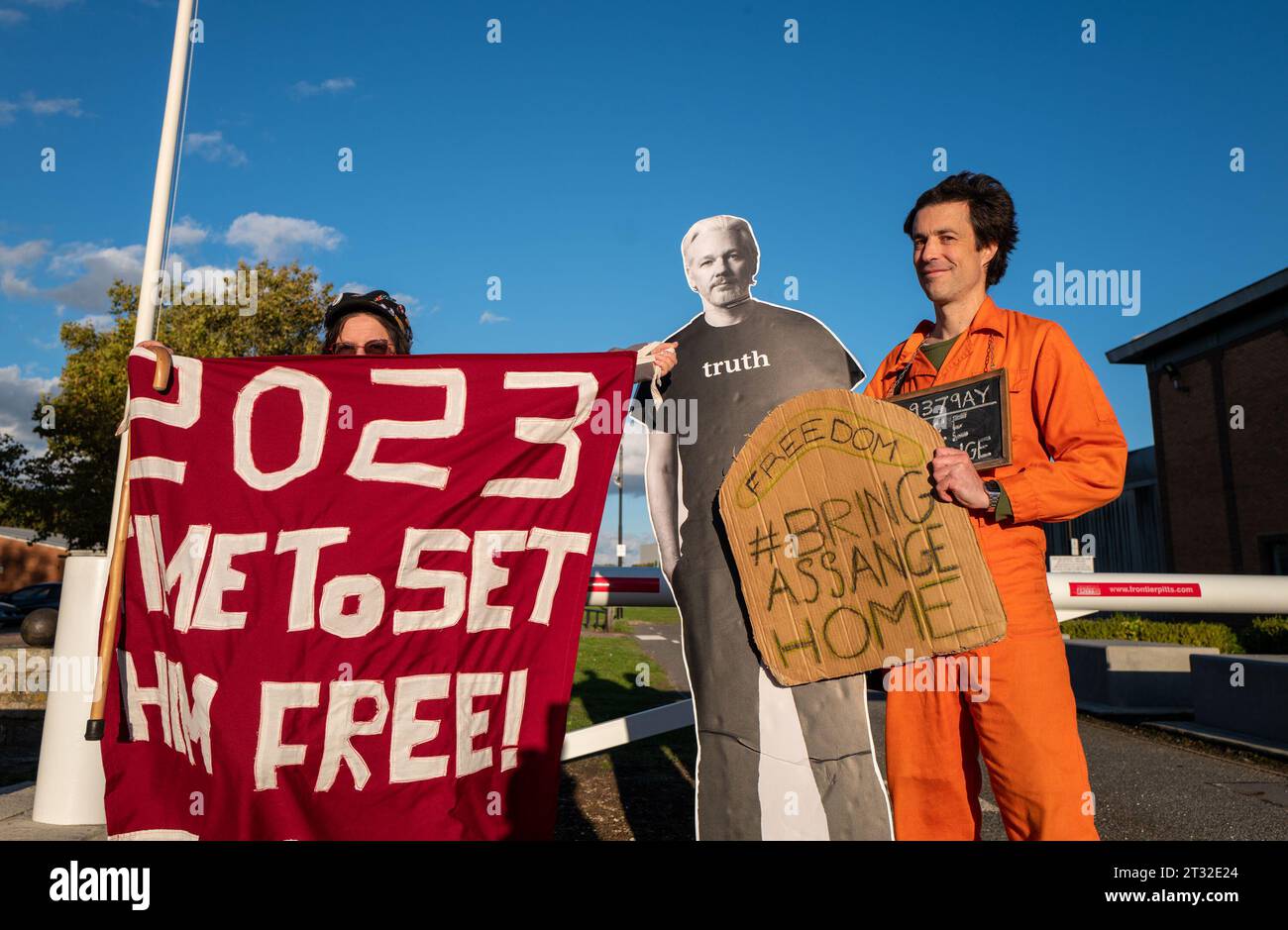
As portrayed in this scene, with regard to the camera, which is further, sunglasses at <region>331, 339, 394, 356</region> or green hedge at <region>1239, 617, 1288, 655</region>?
green hedge at <region>1239, 617, 1288, 655</region>

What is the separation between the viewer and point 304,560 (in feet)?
10.6

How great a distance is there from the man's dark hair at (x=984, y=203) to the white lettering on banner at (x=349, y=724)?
252cm

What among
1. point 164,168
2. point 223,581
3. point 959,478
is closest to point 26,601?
point 164,168

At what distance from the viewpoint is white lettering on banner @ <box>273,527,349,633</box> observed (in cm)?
319

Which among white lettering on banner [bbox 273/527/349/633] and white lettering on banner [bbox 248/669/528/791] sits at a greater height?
white lettering on banner [bbox 273/527/349/633]

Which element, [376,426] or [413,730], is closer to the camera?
[413,730]

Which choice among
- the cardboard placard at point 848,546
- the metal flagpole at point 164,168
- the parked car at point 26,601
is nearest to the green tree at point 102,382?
the parked car at point 26,601

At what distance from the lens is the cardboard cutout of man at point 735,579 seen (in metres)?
2.97

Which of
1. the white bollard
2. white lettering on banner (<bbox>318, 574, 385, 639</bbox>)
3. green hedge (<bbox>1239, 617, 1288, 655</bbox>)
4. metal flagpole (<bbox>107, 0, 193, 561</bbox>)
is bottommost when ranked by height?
green hedge (<bbox>1239, 617, 1288, 655</bbox>)

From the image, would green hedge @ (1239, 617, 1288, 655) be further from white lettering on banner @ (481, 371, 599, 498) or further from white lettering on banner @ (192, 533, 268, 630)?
white lettering on banner @ (192, 533, 268, 630)

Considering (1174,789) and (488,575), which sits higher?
(488,575)

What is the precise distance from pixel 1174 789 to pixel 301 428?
19.9 feet

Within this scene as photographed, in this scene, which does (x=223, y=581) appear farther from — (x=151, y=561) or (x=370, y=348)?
(x=370, y=348)

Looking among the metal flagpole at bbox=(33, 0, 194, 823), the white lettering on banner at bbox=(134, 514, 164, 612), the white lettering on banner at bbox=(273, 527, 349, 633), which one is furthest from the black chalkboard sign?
the metal flagpole at bbox=(33, 0, 194, 823)
